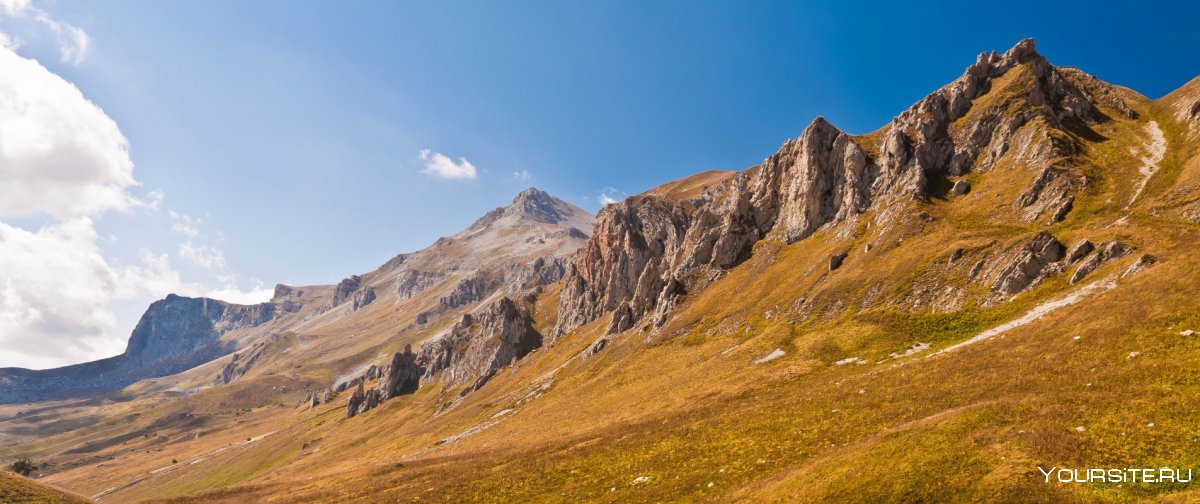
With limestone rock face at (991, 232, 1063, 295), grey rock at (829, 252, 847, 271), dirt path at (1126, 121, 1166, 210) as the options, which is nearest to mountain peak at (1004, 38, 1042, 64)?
dirt path at (1126, 121, 1166, 210)

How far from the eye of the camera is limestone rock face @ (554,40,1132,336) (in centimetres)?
10504

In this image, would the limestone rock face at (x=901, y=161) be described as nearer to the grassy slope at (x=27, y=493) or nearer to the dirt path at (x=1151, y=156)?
the dirt path at (x=1151, y=156)

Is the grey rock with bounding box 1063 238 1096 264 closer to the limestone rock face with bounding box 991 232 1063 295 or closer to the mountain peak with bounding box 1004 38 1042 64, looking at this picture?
the limestone rock face with bounding box 991 232 1063 295

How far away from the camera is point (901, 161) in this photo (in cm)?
11644

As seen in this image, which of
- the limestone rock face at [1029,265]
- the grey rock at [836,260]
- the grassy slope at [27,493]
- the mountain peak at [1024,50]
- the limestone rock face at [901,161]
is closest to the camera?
the grassy slope at [27,493]

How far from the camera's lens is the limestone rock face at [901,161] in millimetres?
105044

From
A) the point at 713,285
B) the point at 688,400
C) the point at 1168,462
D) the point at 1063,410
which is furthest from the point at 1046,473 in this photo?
the point at 713,285

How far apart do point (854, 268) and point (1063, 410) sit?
6677cm

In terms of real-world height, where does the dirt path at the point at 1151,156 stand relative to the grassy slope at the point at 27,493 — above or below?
above

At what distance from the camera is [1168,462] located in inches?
771

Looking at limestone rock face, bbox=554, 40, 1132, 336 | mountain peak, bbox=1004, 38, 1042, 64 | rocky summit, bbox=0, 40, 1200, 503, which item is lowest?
rocky summit, bbox=0, 40, 1200, 503

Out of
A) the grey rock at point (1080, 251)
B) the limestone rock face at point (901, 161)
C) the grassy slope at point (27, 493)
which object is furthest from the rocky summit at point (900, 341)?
the grassy slope at point (27, 493)

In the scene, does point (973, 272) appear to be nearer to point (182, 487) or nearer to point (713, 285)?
point (713, 285)

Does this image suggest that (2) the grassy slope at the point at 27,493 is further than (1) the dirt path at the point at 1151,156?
No
